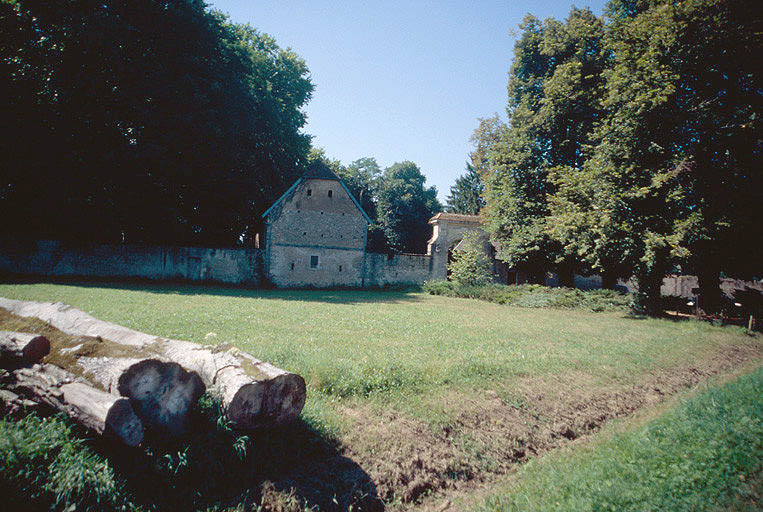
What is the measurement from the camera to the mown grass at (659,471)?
343 cm

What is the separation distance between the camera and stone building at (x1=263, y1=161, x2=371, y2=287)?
26.3 m

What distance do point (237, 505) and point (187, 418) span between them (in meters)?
0.97

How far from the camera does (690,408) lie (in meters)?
5.52

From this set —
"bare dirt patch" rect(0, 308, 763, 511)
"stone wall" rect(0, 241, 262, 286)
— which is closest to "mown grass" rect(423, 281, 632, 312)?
"bare dirt patch" rect(0, 308, 763, 511)

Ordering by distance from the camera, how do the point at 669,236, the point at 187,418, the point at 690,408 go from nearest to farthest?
the point at 187,418 → the point at 690,408 → the point at 669,236

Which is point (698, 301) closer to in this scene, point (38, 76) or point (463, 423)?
point (463, 423)

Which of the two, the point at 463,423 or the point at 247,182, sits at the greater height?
the point at 247,182

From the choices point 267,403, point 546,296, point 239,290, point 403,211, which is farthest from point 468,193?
point 267,403

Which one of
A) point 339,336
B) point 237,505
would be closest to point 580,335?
point 339,336

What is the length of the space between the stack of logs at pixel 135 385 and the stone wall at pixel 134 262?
892 inches

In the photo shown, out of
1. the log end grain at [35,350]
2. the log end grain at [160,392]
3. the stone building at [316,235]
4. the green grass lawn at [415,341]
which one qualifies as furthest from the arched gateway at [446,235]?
the log end grain at [35,350]

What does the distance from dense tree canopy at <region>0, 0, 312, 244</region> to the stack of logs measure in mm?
21248

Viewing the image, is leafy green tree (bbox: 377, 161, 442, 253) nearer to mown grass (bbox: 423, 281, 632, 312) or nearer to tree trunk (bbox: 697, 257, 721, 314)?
mown grass (bbox: 423, 281, 632, 312)

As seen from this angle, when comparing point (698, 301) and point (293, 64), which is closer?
point (698, 301)
